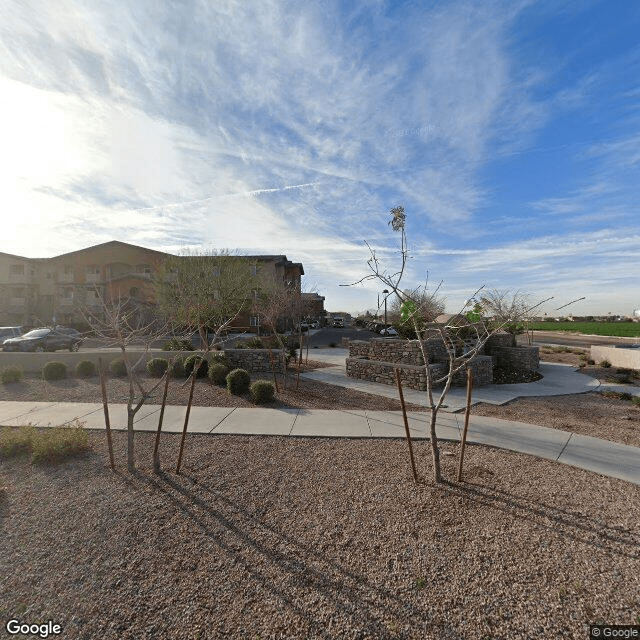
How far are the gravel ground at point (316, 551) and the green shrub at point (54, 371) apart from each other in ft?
26.3

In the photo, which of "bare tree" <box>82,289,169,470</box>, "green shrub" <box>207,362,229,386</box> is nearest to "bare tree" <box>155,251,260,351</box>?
"green shrub" <box>207,362,229,386</box>

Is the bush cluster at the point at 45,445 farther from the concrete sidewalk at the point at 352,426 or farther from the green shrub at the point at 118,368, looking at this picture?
the green shrub at the point at 118,368

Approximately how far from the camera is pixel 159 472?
4.59m

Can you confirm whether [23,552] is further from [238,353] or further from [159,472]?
[238,353]

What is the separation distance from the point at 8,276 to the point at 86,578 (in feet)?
186

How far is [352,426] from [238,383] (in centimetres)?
380

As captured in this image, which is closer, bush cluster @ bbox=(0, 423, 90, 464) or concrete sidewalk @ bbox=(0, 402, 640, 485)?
bush cluster @ bbox=(0, 423, 90, 464)

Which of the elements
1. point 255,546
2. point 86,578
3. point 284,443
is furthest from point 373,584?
point 284,443

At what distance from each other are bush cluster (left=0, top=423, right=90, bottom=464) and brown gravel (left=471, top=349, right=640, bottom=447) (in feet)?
26.6

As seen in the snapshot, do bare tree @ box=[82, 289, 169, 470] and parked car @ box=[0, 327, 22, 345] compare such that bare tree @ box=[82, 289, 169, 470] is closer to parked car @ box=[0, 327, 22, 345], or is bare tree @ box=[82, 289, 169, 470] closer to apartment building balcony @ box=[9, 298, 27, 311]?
parked car @ box=[0, 327, 22, 345]

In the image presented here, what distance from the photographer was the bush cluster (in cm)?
491

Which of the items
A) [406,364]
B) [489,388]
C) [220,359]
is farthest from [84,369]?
[489,388]

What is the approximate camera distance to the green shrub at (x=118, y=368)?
1170cm

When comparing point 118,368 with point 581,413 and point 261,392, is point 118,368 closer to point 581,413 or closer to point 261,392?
point 261,392
